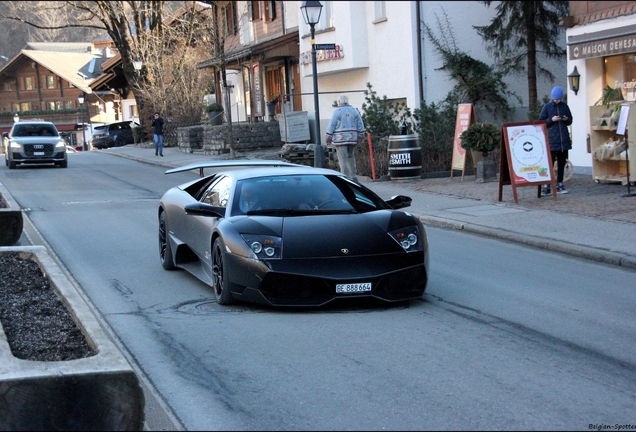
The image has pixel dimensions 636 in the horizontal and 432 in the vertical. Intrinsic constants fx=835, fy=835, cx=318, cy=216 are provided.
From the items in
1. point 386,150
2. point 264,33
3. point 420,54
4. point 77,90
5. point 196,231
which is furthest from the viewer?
point 77,90

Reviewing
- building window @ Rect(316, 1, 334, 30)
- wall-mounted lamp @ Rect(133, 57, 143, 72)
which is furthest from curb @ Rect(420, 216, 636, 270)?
wall-mounted lamp @ Rect(133, 57, 143, 72)

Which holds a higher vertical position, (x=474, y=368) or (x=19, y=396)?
(x=19, y=396)

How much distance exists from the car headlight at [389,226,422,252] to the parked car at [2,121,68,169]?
72.3 feet

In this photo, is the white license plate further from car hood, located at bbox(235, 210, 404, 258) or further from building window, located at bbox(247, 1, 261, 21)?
building window, located at bbox(247, 1, 261, 21)

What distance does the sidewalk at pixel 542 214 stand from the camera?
10.9 metres

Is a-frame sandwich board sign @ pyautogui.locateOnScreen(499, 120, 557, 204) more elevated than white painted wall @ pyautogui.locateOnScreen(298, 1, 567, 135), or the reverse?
white painted wall @ pyautogui.locateOnScreen(298, 1, 567, 135)

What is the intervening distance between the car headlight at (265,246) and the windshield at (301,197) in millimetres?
583

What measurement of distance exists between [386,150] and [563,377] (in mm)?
16484

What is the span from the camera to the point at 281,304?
7.31m

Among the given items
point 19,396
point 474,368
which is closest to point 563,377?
point 474,368

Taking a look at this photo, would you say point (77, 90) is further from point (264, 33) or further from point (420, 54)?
point (420, 54)

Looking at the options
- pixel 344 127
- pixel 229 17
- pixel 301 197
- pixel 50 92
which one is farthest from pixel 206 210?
pixel 50 92

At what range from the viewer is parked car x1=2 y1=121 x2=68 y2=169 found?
27.1 metres

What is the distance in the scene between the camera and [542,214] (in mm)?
13492
